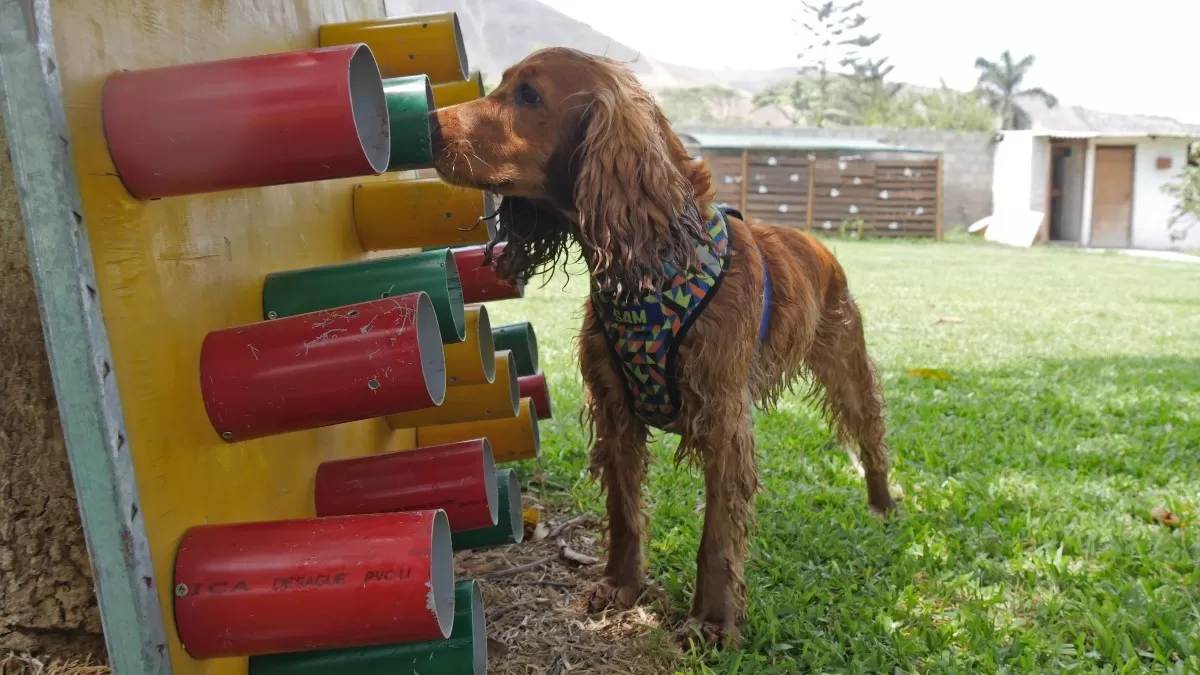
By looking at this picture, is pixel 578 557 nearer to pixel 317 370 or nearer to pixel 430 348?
pixel 430 348

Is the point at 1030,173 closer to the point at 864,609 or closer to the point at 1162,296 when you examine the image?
the point at 1162,296

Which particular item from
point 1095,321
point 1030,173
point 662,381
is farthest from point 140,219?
point 1030,173

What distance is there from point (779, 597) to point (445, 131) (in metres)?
1.72

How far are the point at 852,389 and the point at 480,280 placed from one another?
1745 millimetres

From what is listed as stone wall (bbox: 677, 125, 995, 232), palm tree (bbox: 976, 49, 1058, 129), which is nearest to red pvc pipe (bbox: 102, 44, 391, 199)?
stone wall (bbox: 677, 125, 995, 232)

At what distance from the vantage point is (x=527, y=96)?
227 cm

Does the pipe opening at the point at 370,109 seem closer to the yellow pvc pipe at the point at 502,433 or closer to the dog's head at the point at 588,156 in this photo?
the dog's head at the point at 588,156

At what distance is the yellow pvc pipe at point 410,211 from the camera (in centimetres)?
245

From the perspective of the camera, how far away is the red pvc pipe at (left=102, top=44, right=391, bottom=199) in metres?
1.31

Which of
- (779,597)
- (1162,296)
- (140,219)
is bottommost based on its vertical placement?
(1162,296)

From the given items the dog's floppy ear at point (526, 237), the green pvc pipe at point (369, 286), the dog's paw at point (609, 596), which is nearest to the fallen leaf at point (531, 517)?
the dog's paw at point (609, 596)

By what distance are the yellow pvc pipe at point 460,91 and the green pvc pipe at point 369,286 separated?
3.73ft

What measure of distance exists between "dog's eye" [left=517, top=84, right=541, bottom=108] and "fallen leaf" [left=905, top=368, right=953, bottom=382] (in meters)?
4.33

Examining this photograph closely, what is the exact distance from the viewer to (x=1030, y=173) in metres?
27.2
